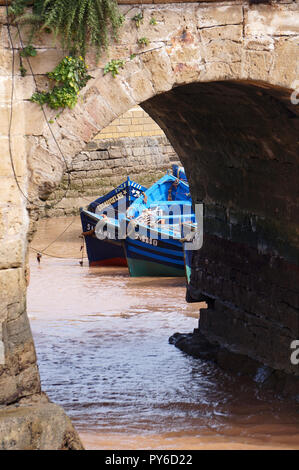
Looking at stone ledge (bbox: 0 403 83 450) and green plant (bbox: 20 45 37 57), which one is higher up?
green plant (bbox: 20 45 37 57)

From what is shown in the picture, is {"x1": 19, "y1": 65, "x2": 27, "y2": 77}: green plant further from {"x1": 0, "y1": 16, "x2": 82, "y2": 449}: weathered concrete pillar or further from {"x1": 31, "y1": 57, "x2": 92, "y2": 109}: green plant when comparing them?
{"x1": 31, "y1": 57, "x2": 92, "y2": 109}: green plant

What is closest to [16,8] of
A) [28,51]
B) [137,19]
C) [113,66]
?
[28,51]

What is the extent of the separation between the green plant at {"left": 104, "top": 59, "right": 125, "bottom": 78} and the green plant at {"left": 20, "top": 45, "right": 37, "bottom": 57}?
1.97 feet

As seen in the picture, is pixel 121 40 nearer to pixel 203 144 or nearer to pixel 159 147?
pixel 203 144

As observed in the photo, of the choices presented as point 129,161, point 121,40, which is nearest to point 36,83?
point 121,40

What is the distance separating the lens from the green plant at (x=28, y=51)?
5.91m

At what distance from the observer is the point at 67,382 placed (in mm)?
9117

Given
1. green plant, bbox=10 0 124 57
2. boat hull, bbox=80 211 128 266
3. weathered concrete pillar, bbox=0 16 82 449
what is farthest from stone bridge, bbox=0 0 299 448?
boat hull, bbox=80 211 128 266

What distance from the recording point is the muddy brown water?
24.7 ft

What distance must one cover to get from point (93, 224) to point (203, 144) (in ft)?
30.6

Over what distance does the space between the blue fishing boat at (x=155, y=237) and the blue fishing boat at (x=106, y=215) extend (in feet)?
1.87

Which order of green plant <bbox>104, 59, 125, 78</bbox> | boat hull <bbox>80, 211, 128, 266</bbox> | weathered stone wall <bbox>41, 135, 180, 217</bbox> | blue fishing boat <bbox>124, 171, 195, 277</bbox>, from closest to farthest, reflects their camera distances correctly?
green plant <bbox>104, 59, 125, 78</bbox> < blue fishing boat <bbox>124, 171, 195, 277</bbox> < boat hull <bbox>80, 211, 128, 266</bbox> < weathered stone wall <bbox>41, 135, 180, 217</bbox>

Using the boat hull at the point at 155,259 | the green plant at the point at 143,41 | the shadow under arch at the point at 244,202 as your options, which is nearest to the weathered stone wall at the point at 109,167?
the boat hull at the point at 155,259

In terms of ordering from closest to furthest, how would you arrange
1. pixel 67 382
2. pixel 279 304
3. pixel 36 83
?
pixel 36 83 < pixel 279 304 < pixel 67 382
